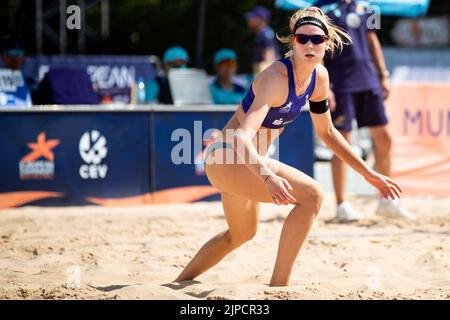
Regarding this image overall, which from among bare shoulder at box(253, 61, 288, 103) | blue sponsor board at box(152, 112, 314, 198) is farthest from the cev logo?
bare shoulder at box(253, 61, 288, 103)

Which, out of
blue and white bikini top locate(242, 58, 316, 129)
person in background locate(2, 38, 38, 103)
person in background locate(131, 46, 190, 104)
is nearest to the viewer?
blue and white bikini top locate(242, 58, 316, 129)

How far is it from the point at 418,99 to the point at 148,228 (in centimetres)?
421

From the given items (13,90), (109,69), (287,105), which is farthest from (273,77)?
(109,69)

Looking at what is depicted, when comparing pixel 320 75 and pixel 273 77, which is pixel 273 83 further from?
pixel 320 75

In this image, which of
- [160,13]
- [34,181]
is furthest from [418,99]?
[160,13]

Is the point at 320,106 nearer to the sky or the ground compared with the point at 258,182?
nearer to the sky

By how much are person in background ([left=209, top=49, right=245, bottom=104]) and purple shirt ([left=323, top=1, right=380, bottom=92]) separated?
2.47 meters

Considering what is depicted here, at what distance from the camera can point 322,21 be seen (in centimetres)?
433

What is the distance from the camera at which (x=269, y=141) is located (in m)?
4.55

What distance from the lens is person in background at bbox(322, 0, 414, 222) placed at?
7.16 metres

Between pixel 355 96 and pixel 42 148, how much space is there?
10.5 ft

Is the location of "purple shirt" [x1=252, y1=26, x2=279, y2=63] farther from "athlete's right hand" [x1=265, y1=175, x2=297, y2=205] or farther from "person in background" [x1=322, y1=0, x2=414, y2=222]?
"athlete's right hand" [x1=265, y1=175, x2=297, y2=205]
